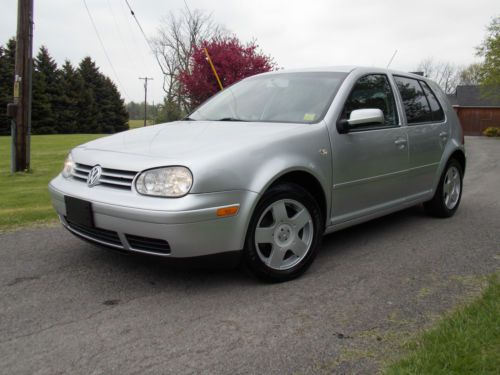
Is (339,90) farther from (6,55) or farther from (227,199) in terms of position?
(6,55)

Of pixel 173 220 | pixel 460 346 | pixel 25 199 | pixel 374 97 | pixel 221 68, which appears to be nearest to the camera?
pixel 460 346

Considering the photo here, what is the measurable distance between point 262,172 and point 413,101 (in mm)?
2545

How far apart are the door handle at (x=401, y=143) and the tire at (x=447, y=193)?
1.08 m

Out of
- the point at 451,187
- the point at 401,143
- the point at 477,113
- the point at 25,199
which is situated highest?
the point at 477,113

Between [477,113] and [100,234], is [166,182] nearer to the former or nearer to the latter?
[100,234]

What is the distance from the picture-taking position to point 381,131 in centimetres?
433

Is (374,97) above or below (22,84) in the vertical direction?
below

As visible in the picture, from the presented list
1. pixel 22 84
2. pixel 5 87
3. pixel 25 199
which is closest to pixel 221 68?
pixel 22 84

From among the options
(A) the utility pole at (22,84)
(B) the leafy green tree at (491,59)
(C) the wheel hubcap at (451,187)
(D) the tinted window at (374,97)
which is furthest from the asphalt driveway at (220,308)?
(B) the leafy green tree at (491,59)

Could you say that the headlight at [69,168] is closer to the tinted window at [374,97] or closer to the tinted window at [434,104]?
the tinted window at [374,97]

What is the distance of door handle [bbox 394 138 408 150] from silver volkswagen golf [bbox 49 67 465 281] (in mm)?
10

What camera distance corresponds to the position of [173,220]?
290 cm

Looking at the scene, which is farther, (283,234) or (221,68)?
(221,68)

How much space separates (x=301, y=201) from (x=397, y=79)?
216cm
